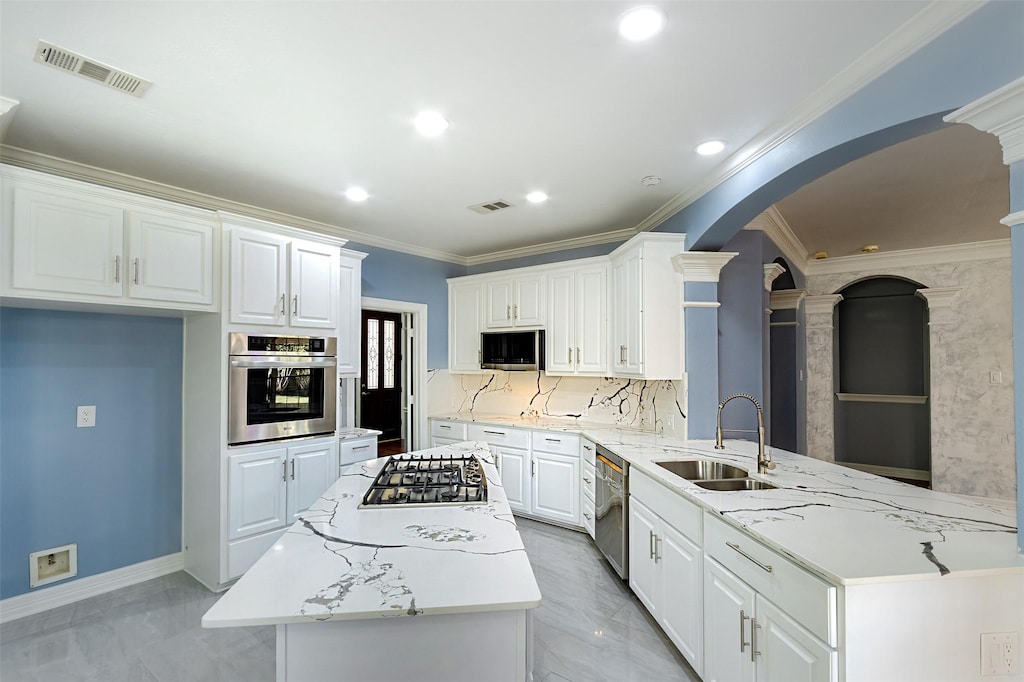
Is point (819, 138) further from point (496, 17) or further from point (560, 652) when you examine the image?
point (560, 652)

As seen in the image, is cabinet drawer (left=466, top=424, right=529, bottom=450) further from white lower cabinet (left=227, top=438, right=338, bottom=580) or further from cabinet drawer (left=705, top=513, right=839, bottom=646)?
cabinet drawer (left=705, top=513, right=839, bottom=646)

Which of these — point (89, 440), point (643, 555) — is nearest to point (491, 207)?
point (643, 555)

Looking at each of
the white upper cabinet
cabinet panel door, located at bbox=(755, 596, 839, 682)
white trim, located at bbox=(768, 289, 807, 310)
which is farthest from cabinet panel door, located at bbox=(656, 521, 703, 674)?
white trim, located at bbox=(768, 289, 807, 310)

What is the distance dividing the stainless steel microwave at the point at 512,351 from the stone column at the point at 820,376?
3575 millimetres

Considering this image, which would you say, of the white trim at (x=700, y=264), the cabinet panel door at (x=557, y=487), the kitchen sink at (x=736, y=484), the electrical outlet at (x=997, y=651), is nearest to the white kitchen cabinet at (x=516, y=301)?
the cabinet panel door at (x=557, y=487)

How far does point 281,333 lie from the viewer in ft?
10.8

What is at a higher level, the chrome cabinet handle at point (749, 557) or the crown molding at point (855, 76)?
the crown molding at point (855, 76)

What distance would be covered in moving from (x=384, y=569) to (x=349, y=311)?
2.89 meters

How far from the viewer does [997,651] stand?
4.37 feet

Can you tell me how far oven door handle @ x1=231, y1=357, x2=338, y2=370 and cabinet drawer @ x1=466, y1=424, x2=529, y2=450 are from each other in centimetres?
Result: 158

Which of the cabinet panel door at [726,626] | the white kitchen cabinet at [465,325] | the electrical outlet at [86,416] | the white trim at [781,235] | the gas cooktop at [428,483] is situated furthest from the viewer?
the white kitchen cabinet at [465,325]

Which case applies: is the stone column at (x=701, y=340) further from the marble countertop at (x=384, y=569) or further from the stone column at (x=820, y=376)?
the stone column at (x=820, y=376)

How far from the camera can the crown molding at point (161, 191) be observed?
2.70m

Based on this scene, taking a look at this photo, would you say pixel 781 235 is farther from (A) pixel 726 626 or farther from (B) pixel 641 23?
(A) pixel 726 626
